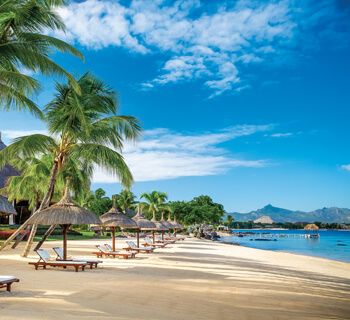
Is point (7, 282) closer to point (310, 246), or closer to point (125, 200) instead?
point (125, 200)

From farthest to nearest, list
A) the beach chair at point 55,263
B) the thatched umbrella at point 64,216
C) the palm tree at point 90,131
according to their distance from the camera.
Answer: the palm tree at point 90,131, the thatched umbrella at point 64,216, the beach chair at point 55,263

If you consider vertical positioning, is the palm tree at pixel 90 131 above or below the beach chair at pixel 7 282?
above

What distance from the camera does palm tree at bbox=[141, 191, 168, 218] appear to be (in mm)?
50906

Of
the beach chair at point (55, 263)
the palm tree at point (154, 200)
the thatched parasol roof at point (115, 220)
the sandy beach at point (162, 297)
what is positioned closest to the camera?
the sandy beach at point (162, 297)

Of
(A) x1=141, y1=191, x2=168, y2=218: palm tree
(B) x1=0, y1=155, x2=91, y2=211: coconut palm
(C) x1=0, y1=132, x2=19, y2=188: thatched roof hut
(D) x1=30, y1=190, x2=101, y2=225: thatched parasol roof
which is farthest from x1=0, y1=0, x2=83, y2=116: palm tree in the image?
(A) x1=141, y1=191, x2=168, y2=218: palm tree

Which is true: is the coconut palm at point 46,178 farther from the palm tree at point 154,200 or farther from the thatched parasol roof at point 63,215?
the palm tree at point 154,200

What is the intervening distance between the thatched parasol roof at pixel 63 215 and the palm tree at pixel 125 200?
40896 millimetres

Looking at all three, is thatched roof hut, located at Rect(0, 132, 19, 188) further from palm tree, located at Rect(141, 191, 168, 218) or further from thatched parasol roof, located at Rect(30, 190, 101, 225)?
thatched parasol roof, located at Rect(30, 190, 101, 225)

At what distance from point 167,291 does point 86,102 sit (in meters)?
8.38

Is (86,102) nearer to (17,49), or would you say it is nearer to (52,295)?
(17,49)

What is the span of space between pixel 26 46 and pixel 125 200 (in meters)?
46.3

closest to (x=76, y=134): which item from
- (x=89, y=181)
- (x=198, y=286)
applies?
(x=89, y=181)

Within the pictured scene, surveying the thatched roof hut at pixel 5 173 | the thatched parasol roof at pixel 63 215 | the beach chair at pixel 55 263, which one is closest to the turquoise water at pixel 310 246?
the thatched parasol roof at pixel 63 215

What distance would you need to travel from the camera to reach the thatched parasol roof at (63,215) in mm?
12438
